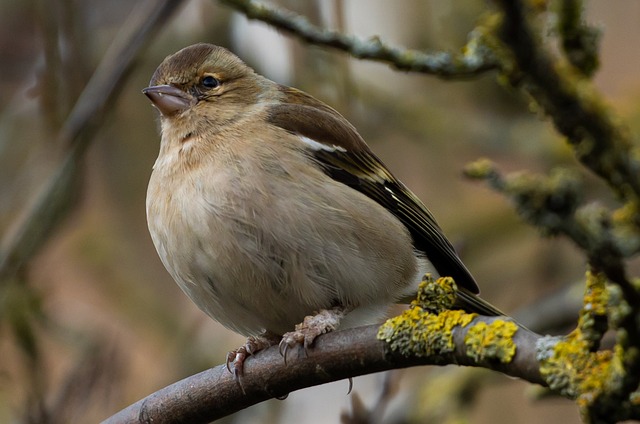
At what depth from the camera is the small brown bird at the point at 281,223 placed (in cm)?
353

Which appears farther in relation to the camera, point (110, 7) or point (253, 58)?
point (110, 7)

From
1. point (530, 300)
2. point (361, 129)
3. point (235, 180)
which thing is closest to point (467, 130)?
point (361, 129)

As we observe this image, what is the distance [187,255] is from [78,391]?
1308mm

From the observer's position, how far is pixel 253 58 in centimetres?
624

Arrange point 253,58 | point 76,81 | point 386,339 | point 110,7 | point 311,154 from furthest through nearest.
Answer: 1. point 110,7
2. point 253,58
3. point 76,81
4. point 311,154
5. point 386,339

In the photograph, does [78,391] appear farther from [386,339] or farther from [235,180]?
[386,339]

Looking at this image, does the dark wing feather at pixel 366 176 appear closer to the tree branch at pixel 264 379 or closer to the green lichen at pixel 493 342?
the tree branch at pixel 264 379

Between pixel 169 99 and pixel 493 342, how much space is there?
100 inches

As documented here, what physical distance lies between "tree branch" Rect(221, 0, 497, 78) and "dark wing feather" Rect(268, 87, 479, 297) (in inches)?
34.8

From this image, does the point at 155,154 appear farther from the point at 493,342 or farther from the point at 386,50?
the point at 493,342

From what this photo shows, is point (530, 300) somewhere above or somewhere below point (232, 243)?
above

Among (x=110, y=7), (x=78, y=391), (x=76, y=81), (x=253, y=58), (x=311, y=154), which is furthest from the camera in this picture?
(x=110, y=7)

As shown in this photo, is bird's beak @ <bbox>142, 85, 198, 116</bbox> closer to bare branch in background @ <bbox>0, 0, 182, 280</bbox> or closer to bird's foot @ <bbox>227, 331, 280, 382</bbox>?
bare branch in background @ <bbox>0, 0, 182, 280</bbox>

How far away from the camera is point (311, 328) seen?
326 centimetres
